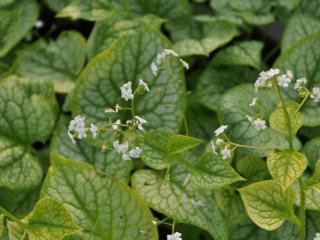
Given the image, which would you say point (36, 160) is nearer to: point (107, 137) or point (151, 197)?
point (107, 137)

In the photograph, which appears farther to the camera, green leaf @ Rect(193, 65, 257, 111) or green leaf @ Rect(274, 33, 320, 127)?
green leaf @ Rect(193, 65, 257, 111)

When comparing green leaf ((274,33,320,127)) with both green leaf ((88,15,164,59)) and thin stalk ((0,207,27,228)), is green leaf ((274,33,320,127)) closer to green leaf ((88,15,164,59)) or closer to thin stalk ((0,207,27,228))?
green leaf ((88,15,164,59))

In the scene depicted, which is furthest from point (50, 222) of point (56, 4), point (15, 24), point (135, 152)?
point (56, 4)

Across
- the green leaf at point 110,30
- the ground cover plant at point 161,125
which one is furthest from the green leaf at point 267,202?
the green leaf at point 110,30

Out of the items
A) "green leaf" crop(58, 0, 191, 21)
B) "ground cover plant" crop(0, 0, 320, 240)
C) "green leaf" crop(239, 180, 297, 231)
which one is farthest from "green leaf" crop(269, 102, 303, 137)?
"green leaf" crop(58, 0, 191, 21)

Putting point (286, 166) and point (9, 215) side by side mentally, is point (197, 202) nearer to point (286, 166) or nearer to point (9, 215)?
point (286, 166)

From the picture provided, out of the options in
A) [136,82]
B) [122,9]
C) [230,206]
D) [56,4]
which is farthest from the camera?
[56,4]

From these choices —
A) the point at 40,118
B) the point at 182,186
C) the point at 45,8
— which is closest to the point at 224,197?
the point at 182,186

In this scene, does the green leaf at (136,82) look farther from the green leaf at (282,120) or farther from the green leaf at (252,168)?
the green leaf at (282,120)
